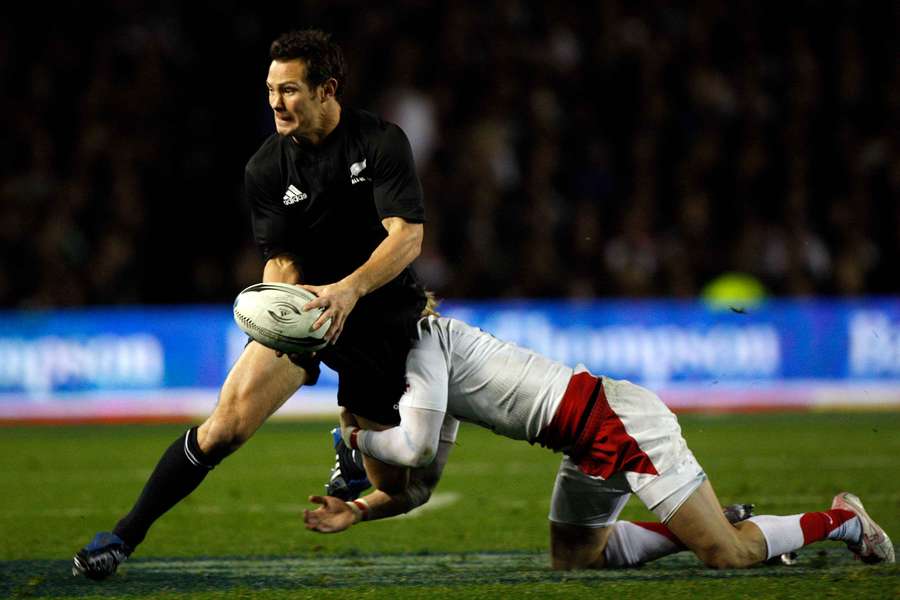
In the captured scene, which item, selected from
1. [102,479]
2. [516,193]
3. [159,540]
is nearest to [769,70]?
[516,193]

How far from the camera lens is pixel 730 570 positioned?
509cm

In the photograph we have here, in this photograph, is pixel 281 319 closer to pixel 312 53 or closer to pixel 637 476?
pixel 312 53

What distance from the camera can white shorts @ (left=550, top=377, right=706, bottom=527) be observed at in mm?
4914

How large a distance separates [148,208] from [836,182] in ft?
22.8

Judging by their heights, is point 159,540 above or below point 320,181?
below

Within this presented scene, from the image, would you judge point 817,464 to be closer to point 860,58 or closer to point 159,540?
point 159,540

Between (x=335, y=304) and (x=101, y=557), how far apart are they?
1324 mm

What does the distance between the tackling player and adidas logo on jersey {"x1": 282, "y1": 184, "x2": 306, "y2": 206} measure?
0.68m

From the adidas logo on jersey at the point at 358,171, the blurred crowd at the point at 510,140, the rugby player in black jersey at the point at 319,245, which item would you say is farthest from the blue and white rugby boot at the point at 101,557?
the blurred crowd at the point at 510,140

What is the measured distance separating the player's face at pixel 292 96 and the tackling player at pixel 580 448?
0.87 m

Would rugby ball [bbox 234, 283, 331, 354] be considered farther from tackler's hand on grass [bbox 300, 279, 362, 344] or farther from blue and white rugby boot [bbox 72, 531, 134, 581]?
blue and white rugby boot [bbox 72, 531, 134, 581]

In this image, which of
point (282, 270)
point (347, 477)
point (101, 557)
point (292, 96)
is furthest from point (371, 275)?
point (101, 557)

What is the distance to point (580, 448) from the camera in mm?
5039

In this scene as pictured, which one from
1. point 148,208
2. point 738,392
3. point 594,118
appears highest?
point 594,118
